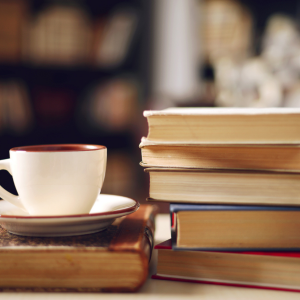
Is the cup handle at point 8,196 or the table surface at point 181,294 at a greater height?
the cup handle at point 8,196

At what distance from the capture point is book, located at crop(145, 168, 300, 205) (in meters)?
0.46

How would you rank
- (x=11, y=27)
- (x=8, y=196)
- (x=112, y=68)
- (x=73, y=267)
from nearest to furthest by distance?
1. (x=73, y=267)
2. (x=8, y=196)
3. (x=11, y=27)
4. (x=112, y=68)

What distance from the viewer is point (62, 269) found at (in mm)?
417

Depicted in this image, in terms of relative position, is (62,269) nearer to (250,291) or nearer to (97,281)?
(97,281)

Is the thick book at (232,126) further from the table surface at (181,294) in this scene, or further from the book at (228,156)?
the table surface at (181,294)

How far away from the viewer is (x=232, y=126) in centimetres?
46

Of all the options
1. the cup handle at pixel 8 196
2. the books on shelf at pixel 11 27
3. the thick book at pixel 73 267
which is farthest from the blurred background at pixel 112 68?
the thick book at pixel 73 267

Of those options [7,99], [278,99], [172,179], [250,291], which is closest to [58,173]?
[172,179]

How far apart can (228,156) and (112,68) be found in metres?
1.77

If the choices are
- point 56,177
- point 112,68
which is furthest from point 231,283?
point 112,68

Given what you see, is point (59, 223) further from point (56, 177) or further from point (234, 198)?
point (234, 198)

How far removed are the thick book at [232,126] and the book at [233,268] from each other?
5.4 inches

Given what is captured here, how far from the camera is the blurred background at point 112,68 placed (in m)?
2.04

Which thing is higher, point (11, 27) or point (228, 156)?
point (11, 27)
